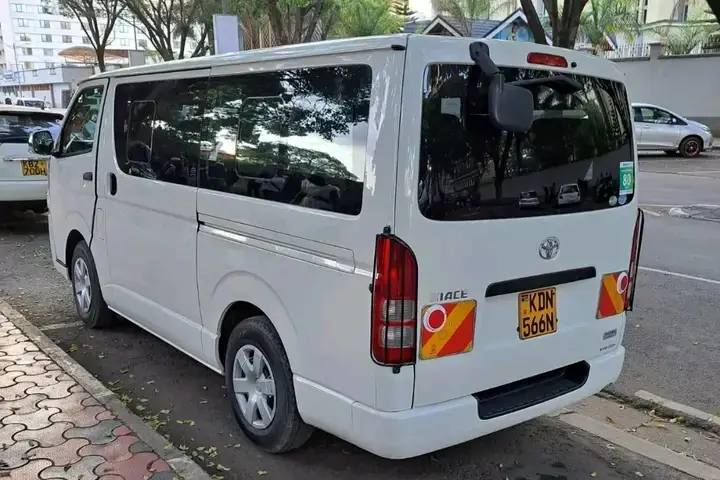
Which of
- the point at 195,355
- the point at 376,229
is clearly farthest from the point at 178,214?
the point at 376,229

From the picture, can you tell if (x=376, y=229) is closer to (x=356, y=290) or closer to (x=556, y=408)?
(x=356, y=290)

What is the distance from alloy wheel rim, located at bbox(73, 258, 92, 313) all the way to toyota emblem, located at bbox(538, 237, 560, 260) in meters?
3.69

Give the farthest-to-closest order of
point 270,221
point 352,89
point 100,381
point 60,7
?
point 60,7 → point 100,381 → point 270,221 → point 352,89

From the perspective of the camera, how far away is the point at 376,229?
2611mm

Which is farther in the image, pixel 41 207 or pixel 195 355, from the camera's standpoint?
pixel 41 207

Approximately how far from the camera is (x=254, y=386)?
349 cm

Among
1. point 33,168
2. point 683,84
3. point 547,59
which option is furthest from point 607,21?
point 547,59

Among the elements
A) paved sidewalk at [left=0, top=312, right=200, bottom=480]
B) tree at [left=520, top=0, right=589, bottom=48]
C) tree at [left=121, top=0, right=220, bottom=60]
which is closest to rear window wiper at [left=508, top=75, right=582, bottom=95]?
paved sidewalk at [left=0, top=312, right=200, bottom=480]

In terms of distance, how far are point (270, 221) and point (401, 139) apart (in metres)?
0.87

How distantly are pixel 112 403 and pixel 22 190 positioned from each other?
596cm

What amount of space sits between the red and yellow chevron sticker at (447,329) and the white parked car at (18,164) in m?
7.32

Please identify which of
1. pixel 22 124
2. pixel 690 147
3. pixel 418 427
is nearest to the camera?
pixel 418 427

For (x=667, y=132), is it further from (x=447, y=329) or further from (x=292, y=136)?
(x=447, y=329)

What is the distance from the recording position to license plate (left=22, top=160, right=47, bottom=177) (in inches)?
343
